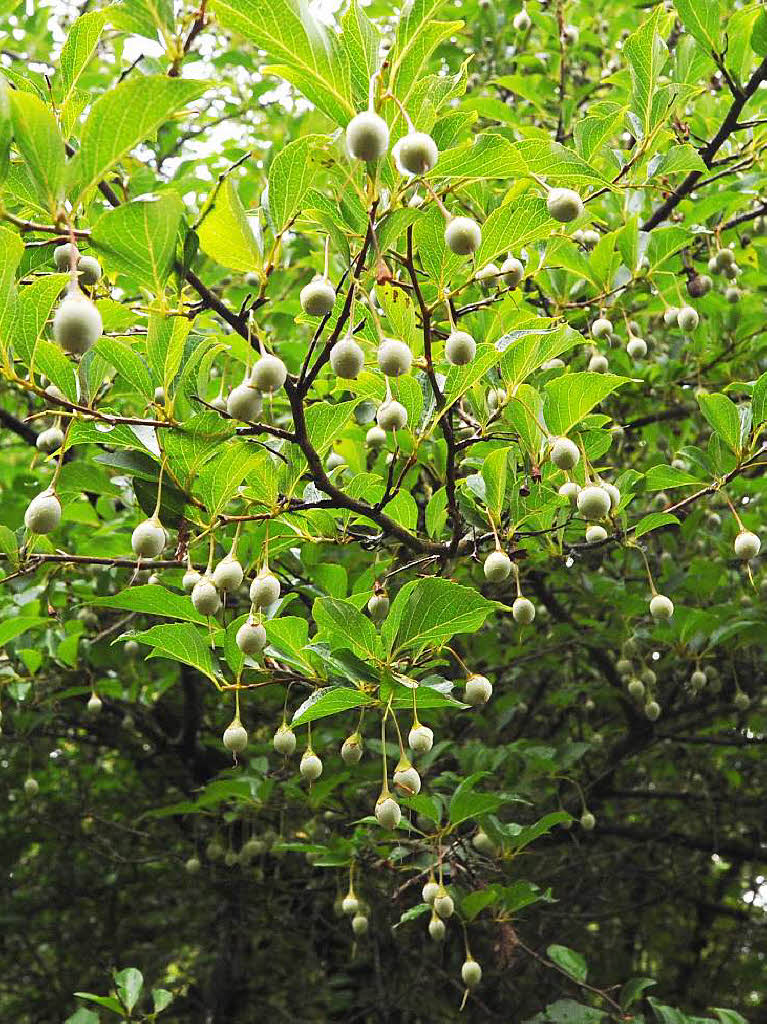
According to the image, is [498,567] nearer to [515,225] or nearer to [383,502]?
[383,502]

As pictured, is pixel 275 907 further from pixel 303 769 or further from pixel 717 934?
pixel 717 934

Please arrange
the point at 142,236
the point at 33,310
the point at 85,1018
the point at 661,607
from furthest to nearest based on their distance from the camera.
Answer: the point at 85,1018 → the point at 661,607 → the point at 33,310 → the point at 142,236

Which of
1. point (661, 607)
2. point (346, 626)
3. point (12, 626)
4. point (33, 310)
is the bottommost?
point (12, 626)

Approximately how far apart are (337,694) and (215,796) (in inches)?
51.5

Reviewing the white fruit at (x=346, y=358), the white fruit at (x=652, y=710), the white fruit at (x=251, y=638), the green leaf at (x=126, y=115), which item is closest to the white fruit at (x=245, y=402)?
the white fruit at (x=346, y=358)

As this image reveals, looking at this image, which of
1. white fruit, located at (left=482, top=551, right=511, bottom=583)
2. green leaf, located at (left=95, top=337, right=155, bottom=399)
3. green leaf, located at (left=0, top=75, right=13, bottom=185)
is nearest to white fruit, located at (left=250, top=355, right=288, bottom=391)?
green leaf, located at (left=95, top=337, right=155, bottom=399)

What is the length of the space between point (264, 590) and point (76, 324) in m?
0.67

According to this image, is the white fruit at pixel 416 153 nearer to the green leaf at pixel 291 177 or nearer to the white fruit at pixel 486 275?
the green leaf at pixel 291 177

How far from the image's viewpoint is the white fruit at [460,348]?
1466mm

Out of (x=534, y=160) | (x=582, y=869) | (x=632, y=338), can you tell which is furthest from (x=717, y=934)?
(x=534, y=160)

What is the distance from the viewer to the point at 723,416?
1.96 m

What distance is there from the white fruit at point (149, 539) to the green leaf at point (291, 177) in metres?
0.53

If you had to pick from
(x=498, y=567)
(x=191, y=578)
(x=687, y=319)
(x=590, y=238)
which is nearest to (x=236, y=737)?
(x=191, y=578)

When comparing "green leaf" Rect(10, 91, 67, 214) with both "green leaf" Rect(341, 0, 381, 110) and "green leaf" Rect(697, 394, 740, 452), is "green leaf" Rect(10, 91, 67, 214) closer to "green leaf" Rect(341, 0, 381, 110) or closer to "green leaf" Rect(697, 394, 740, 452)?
"green leaf" Rect(341, 0, 381, 110)
